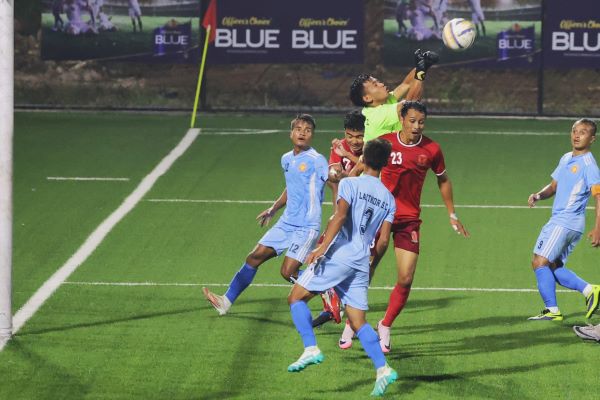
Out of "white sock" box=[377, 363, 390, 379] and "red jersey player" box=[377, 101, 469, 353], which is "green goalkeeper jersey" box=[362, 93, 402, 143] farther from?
"white sock" box=[377, 363, 390, 379]

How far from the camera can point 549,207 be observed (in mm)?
20391

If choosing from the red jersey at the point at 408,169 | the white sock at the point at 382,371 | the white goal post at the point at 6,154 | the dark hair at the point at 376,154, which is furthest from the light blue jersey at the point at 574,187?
the white goal post at the point at 6,154

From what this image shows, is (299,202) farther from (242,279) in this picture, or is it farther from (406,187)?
(406,187)

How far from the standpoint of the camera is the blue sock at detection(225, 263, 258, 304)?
45.9 feet

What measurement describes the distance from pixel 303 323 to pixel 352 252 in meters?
0.67

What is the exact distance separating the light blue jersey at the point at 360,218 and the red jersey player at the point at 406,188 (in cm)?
133

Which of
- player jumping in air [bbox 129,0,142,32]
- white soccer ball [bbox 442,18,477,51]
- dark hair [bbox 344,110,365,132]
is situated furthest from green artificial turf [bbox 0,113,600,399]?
player jumping in air [bbox 129,0,142,32]

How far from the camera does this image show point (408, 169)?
1287cm

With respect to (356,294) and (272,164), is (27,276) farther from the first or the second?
(272,164)

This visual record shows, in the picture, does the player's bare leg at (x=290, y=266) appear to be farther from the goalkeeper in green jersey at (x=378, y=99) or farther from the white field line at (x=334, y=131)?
the white field line at (x=334, y=131)

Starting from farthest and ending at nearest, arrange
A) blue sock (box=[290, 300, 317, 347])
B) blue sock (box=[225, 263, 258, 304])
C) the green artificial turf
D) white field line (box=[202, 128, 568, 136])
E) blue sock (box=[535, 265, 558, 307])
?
white field line (box=[202, 128, 568, 136]), blue sock (box=[225, 263, 258, 304]), blue sock (box=[535, 265, 558, 307]), the green artificial turf, blue sock (box=[290, 300, 317, 347])

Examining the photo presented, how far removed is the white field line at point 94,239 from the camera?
14227 mm

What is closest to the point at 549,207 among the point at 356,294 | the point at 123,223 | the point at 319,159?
the point at 123,223

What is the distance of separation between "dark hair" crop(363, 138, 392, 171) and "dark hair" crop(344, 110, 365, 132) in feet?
6.14
